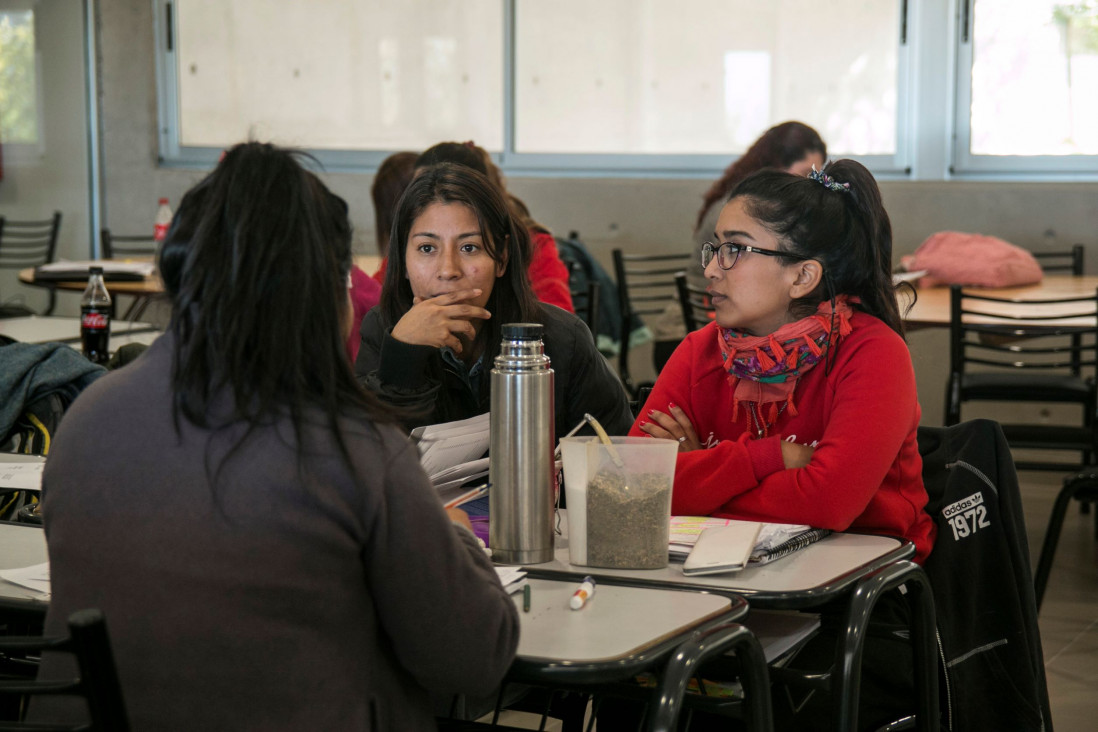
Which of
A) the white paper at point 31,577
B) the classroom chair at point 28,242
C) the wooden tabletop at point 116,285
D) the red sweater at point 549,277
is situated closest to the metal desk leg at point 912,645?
the white paper at point 31,577

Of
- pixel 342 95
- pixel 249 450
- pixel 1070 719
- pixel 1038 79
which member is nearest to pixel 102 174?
pixel 342 95

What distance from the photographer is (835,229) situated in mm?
1769

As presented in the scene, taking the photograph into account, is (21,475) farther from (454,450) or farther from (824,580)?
(824,580)

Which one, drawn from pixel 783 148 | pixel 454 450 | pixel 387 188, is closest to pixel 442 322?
pixel 454 450

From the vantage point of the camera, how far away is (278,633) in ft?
3.18

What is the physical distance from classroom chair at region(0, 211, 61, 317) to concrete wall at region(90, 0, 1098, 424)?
424 millimetres

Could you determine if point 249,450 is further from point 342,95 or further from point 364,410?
point 342,95

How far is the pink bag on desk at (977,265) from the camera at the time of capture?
4320 mm

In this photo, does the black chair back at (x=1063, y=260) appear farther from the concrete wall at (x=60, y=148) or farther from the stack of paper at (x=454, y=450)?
the concrete wall at (x=60, y=148)

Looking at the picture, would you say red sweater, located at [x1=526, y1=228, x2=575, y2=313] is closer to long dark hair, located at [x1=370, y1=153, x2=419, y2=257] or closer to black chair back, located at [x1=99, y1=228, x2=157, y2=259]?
long dark hair, located at [x1=370, y1=153, x2=419, y2=257]

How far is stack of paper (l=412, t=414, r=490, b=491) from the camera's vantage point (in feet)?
4.72

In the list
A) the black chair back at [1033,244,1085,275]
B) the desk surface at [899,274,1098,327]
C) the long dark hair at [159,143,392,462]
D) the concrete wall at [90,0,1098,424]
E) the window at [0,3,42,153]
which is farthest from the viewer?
the window at [0,3,42,153]

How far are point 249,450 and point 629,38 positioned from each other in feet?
17.0

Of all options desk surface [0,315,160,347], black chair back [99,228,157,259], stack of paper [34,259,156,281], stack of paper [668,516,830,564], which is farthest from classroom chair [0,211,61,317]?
stack of paper [668,516,830,564]
